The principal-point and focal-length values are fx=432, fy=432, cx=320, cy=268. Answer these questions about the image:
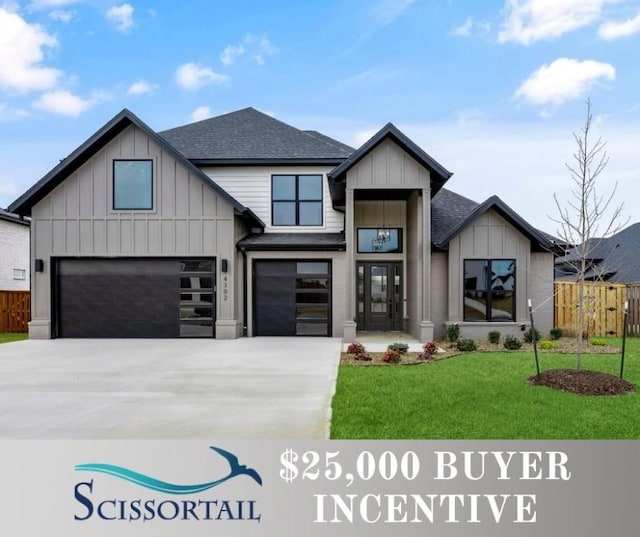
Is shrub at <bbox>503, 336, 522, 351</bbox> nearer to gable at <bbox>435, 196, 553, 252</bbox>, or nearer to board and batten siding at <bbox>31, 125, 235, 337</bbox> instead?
gable at <bbox>435, 196, 553, 252</bbox>

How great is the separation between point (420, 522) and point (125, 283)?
485 inches

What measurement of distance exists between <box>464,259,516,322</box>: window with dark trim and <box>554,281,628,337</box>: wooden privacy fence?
96.2 inches

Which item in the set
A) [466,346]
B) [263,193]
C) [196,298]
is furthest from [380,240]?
[196,298]

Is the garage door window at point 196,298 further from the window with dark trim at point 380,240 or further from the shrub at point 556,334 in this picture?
the shrub at point 556,334

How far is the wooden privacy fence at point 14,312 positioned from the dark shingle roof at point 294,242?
9.92 meters

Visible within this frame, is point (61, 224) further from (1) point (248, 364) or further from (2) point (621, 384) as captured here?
(2) point (621, 384)

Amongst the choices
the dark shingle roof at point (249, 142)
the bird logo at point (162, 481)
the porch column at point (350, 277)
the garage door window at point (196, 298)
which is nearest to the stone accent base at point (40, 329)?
the garage door window at point (196, 298)

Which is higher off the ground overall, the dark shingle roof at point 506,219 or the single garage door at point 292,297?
the dark shingle roof at point 506,219

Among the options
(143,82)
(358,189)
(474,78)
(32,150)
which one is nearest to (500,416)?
(358,189)

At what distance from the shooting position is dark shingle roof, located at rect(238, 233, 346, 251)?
13273 mm

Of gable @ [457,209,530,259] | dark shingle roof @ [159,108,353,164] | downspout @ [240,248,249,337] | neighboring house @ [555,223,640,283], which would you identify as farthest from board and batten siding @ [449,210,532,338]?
neighboring house @ [555,223,640,283]

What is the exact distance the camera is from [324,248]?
1337 cm

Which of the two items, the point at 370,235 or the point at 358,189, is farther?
the point at 370,235

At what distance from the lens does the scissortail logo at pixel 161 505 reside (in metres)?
3.49
